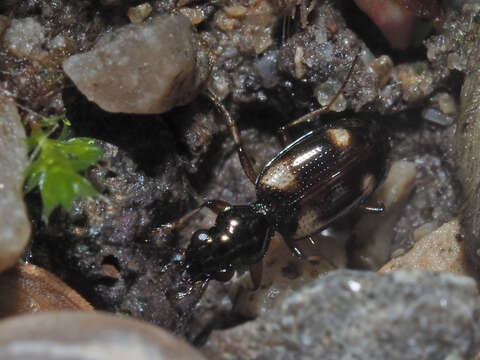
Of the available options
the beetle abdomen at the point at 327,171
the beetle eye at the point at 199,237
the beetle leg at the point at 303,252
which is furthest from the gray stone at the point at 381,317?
the beetle abdomen at the point at 327,171

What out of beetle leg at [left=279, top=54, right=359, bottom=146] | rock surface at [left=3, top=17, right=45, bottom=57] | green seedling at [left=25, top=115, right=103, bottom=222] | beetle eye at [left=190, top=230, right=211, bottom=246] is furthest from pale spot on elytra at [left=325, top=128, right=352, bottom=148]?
rock surface at [left=3, top=17, right=45, bottom=57]

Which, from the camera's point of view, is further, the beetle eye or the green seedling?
the beetle eye

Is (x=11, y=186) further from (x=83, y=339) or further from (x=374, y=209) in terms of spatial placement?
(x=374, y=209)

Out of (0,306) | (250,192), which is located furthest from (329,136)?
(0,306)

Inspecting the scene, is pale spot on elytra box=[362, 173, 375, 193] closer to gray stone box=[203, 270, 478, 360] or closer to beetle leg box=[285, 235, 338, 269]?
beetle leg box=[285, 235, 338, 269]

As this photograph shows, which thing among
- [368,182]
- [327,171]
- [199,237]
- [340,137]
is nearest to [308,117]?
[340,137]

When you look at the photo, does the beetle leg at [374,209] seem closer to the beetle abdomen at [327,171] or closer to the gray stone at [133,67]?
the beetle abdomen at [327,171]
